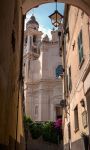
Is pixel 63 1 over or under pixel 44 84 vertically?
over

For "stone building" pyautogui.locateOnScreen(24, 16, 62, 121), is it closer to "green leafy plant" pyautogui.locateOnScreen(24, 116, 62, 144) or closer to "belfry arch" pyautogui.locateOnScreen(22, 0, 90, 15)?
"green leafy plant" pyautogui.locateOnScreen(24, 116, 62, 144)

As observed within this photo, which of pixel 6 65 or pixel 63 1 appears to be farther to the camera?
pixel 63 1

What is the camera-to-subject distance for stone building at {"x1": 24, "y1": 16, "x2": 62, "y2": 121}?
35.8 meters

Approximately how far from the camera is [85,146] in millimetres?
10117

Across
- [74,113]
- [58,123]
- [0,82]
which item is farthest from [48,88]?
[0,82]

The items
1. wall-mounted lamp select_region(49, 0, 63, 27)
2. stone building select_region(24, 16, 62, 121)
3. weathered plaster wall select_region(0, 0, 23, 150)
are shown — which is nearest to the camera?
weathered plaster wall select_region(0, 0, 23, 150)

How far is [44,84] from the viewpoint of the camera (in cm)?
3684

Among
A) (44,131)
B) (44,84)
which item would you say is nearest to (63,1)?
(44,131)

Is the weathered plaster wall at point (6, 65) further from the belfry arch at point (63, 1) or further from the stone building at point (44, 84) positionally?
the stone building at point (44, 84)

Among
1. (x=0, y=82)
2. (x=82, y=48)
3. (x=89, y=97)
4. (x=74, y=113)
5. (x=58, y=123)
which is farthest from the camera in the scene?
(x=58, y=123)

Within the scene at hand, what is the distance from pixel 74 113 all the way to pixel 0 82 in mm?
9566

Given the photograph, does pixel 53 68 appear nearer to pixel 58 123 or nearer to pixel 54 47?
pixel 54 47

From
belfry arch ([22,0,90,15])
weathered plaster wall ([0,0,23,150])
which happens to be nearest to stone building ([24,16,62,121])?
belfry arch ([22,0,90,15])

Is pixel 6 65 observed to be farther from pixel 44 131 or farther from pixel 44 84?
pixel 44 84
